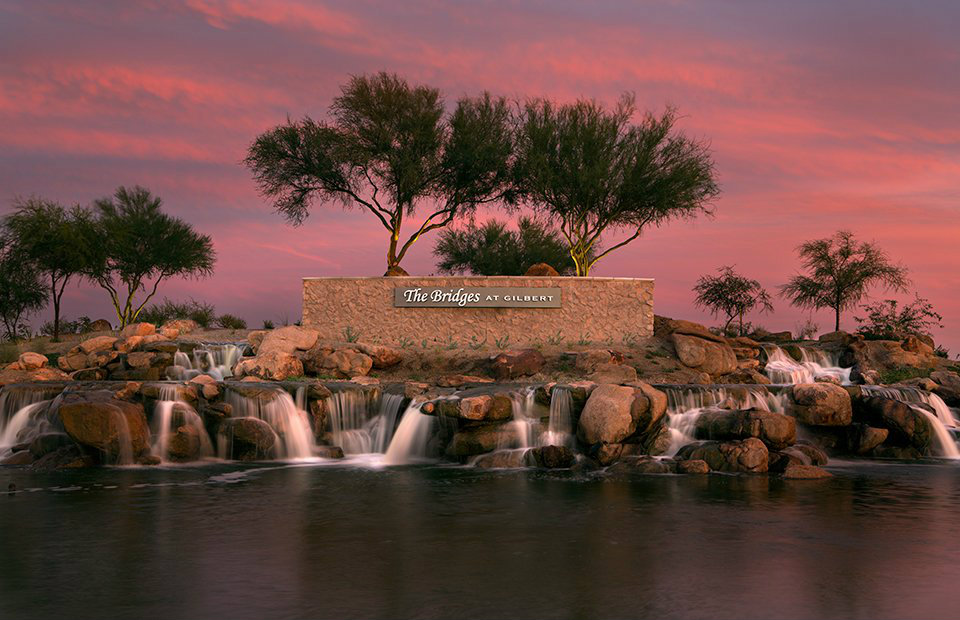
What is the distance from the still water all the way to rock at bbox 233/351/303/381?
41.5 feet

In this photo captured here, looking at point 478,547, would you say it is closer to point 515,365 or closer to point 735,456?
point 735,456

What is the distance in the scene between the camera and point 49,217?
4550 centimetres

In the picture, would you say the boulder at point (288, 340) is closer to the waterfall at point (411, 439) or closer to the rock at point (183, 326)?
the rock at point (183, 326)

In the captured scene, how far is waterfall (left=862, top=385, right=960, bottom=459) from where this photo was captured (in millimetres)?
22562

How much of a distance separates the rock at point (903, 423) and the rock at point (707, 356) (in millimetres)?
11400

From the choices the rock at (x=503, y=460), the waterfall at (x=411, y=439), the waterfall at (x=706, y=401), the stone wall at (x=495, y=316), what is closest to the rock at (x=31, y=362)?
the stone wall at (x=495, y=316)

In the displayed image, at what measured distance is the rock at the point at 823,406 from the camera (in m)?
22.2

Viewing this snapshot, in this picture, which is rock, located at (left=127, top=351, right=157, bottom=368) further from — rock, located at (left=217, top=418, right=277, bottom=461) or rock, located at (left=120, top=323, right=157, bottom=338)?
rock, located at (left=217, top=418, right=277, bottom=461)

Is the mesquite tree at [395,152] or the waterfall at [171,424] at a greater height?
the mesquite tree at [395,152]

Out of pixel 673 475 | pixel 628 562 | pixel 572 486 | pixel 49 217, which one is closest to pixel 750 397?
pixel 673 475

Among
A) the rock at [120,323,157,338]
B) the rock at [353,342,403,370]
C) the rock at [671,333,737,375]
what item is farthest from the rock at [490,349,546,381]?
the rock at [120,323,157,338]

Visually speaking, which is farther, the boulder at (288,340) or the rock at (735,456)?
the boulder at (288,340)

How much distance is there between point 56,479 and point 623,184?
98.6ft

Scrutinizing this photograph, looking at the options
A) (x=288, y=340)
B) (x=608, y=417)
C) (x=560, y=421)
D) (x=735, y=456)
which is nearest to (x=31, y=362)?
(x=288, y=340)
